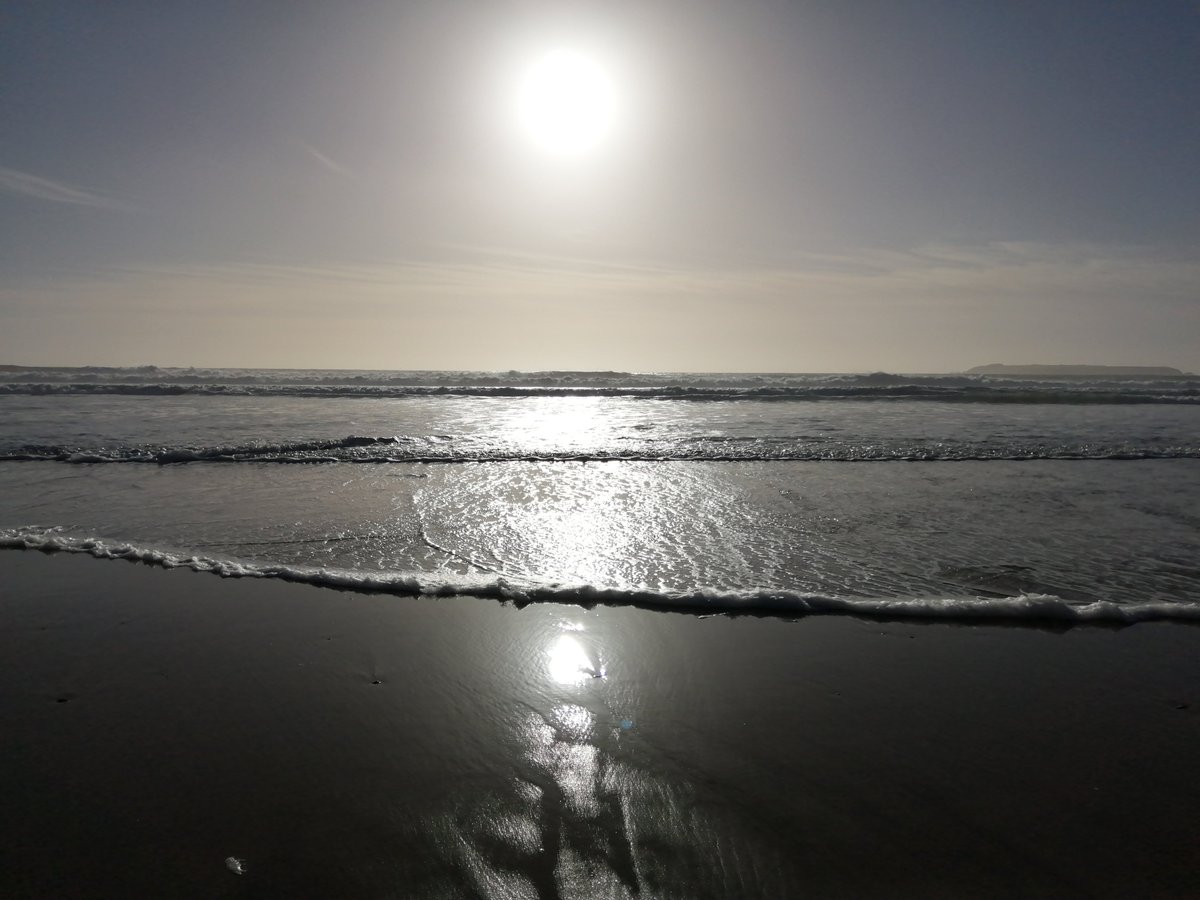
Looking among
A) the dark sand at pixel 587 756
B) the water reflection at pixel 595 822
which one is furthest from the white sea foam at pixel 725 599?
the water reflection at pixel 595 822

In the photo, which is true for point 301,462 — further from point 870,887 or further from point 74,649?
point 870,887

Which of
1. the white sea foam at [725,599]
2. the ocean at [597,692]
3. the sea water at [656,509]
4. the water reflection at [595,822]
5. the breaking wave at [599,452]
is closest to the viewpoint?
the water reflection at [595,822]

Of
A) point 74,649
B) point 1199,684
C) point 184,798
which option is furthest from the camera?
point 74,649

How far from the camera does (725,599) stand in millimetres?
4664

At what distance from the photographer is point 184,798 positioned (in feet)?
8.50

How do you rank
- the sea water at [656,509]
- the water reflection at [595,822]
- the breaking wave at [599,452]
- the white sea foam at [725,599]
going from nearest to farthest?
1. the water reflection at [595,822]
2. the white sea foam at [725,599]
3. the sea water at [656,509]
4. the breaking wave at [599,452]

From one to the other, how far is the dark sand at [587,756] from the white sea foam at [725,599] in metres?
0.20

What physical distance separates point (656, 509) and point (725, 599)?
2.81 meters

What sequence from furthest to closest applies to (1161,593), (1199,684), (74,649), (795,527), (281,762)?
(795,527) < (1161,593) < (74,649) < (1199,684) < (281,762)

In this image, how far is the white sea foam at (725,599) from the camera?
4.46m

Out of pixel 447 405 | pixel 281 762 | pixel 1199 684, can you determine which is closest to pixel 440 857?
pixel 281 762

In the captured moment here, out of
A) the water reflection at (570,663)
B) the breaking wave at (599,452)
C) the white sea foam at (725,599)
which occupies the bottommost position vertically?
the water reflection at (570,663)

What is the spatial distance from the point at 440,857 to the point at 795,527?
199 inches

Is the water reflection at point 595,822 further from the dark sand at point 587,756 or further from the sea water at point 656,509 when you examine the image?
the sea water at point 656,509
